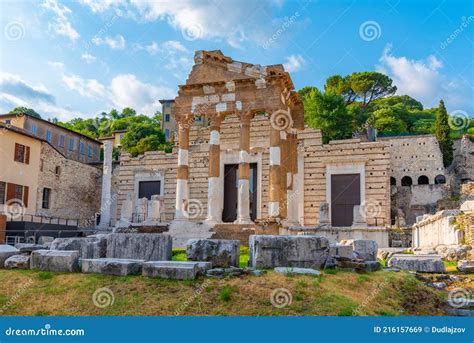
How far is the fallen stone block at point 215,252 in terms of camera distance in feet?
33.4

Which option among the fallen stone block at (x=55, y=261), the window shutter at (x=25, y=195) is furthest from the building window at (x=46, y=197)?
the fallen stone block at (x=55, y=261)

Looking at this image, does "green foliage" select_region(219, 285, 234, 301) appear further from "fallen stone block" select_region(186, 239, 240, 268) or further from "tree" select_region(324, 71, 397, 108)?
"tree" select_region(324, 71, 397, 108)

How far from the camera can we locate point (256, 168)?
31.3 m

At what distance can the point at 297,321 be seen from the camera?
Result: 7.20 meters

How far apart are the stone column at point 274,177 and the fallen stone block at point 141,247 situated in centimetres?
1154

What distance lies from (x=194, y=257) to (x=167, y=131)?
5922cm

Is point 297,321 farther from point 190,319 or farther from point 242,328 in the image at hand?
point 190,319

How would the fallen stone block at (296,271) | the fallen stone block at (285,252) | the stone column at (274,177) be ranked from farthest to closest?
the stone column at (274,177)
the fallen stone block at (285,252)
the fallen stone block at (296,271)

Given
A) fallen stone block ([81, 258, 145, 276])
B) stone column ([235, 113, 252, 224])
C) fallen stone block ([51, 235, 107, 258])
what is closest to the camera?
fallen stone block ([81, 258, 145, 276])

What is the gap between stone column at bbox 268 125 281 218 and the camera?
22.3 metres

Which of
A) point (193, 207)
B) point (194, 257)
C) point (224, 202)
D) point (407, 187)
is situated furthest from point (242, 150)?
point (407, 187)

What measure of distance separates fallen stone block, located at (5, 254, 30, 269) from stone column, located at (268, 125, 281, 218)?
42.4 feet

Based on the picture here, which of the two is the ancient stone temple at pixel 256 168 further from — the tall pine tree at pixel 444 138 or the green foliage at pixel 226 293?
the tall pine tree at pixel 444 138

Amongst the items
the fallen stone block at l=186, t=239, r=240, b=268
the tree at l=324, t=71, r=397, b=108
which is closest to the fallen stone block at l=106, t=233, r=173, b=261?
the fallen stone block at l=186, t=239, r=240, b=268
